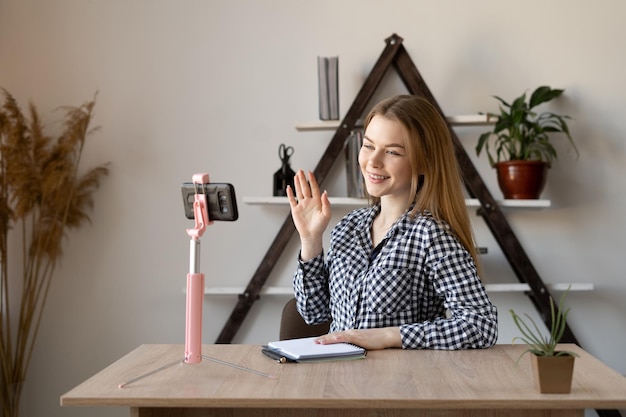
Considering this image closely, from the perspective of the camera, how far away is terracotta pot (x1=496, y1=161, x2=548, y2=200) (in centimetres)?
342

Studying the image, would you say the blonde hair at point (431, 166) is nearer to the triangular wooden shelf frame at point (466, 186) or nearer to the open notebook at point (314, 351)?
the open notebook at point (314, 351)

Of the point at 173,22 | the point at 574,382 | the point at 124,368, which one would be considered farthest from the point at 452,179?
the point at 173,22

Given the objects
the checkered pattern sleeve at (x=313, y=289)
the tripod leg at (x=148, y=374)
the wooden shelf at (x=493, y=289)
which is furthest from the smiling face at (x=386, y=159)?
the wooden shelf at (x=493, y=289)

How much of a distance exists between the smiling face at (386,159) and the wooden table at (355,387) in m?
0.48

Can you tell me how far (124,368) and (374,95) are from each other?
235cm

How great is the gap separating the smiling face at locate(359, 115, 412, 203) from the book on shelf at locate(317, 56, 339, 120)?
136 centimetres

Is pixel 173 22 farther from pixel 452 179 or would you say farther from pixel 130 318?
pixel 452 179

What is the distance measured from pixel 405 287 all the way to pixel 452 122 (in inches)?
64.8

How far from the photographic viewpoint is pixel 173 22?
12.2ft

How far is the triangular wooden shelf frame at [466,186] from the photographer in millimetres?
3512

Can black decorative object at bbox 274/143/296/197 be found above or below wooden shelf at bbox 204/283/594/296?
above

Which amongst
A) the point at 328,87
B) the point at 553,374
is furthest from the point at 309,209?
the point at 328,87

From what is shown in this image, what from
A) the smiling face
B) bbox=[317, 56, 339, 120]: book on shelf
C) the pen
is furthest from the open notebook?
bbox=[317, 56, 339, 120]: book on shelf

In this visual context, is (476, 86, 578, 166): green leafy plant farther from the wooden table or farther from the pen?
the pen
